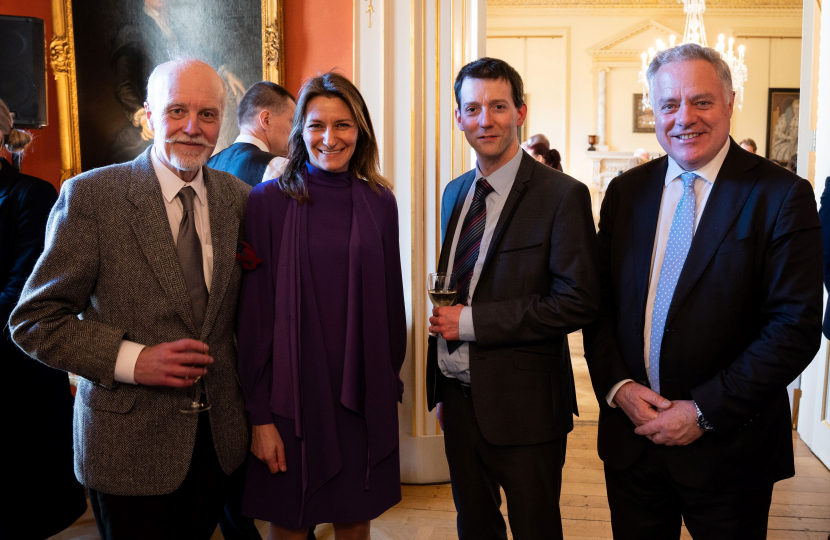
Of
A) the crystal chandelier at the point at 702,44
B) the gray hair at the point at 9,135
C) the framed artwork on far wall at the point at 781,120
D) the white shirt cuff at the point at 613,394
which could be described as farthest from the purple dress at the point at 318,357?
the framed artwork on far wall at the point at 781,120

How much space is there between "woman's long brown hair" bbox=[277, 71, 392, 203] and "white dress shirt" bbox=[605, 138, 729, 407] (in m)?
0.85

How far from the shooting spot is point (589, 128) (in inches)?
436

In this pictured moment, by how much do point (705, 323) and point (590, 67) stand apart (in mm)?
10399

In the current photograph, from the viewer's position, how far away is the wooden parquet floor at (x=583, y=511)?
9.70 ft

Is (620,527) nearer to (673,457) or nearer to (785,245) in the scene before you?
(673,457)

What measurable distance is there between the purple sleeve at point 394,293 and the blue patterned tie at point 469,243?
0.54ft

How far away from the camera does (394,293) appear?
1.92 m

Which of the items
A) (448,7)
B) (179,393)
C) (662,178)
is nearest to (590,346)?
(662,178)

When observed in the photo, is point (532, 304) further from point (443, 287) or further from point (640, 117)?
point (640, 117)

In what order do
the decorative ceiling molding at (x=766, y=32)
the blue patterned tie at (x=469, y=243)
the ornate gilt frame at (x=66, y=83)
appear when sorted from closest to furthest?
the blue patterned tie at (x=469, y=243)
the ornate gilt frame at (x=66, y=83)
the decorative ceiling molding at (x=766, y=32)

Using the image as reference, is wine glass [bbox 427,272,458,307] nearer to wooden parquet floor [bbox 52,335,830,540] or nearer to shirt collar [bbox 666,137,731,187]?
shirt collar [bbox 666,137,731,187]

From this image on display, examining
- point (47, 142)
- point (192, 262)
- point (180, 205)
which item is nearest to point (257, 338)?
point (192, 262)

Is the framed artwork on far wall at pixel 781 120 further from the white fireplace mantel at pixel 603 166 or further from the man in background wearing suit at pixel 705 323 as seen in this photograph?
the man in background wearing suit at pixel 705 323

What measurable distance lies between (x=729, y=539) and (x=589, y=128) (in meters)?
10.3
